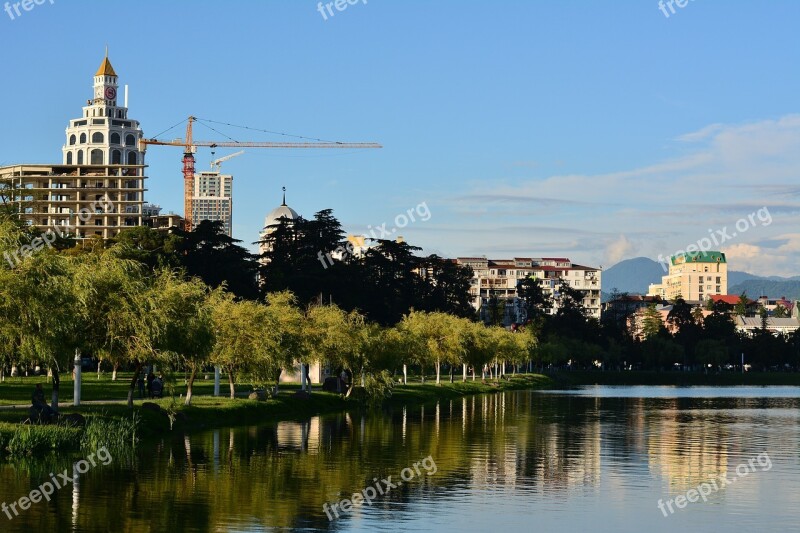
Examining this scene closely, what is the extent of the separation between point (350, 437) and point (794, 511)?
28060 mm

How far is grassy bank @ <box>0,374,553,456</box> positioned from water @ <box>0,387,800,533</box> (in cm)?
191

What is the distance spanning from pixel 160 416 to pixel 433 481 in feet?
68.8

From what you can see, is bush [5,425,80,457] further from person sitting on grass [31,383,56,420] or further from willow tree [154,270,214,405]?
willow tree [154,270,214,405]

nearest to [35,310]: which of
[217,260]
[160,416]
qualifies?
[160,416]

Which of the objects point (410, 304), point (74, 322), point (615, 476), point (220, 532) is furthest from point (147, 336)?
point (410, 304)

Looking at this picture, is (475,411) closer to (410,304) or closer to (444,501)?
(444,501)

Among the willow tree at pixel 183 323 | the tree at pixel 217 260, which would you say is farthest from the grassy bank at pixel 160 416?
the tree at pixel 217 260

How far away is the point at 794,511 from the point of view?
3662cm

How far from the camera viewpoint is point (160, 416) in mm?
59031

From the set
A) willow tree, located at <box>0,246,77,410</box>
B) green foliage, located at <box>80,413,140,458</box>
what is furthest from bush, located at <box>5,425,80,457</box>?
willow tree, located at <box>0,246,77,410</box>

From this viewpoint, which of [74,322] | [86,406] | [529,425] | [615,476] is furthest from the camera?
[529,425]

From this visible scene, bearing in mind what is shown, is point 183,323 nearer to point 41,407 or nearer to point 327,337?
point 41,407

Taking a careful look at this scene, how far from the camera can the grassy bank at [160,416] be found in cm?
4675

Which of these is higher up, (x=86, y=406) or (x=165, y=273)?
(x=165, y=273)
